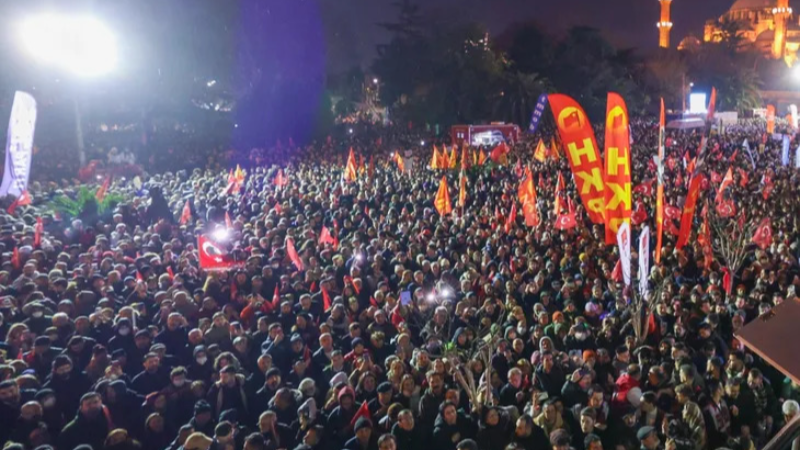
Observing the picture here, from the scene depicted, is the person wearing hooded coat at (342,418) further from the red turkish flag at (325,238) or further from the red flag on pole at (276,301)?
the red turkish flag at (325,238)

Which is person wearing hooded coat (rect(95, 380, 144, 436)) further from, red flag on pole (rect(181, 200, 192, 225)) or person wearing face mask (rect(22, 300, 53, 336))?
red flag on pole (rect(181, 200, 192, 225))

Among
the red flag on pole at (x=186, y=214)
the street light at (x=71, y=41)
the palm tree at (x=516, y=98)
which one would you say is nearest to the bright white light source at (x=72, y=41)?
the street light at (x=71, y=41)

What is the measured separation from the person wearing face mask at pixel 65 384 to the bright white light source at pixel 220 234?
4833mm

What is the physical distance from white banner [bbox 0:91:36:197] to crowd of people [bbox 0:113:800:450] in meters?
0.65

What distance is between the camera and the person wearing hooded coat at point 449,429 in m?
4.86

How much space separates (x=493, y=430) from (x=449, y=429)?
0.34 meters

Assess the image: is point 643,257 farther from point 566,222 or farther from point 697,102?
point 697,102

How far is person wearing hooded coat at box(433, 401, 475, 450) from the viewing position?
16.0 ft

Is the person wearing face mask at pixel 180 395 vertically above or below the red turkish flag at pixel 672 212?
below

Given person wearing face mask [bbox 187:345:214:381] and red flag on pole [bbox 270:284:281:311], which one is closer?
person wearing face mask [bbox 187:345:214:381]

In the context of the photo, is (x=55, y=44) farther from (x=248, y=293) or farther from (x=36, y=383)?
(x=36, y=383)

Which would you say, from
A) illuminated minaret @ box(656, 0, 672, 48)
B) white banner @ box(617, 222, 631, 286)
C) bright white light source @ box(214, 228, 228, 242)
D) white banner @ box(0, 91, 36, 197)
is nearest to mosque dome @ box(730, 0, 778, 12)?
illuminated minaret @ box(656, 0, 672, 48)

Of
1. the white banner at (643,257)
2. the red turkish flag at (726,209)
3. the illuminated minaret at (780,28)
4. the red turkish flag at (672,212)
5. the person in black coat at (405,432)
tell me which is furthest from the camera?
the illuminated minaret at (780,28)

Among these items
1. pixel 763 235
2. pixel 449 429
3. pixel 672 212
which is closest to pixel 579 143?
pixel 763 235
